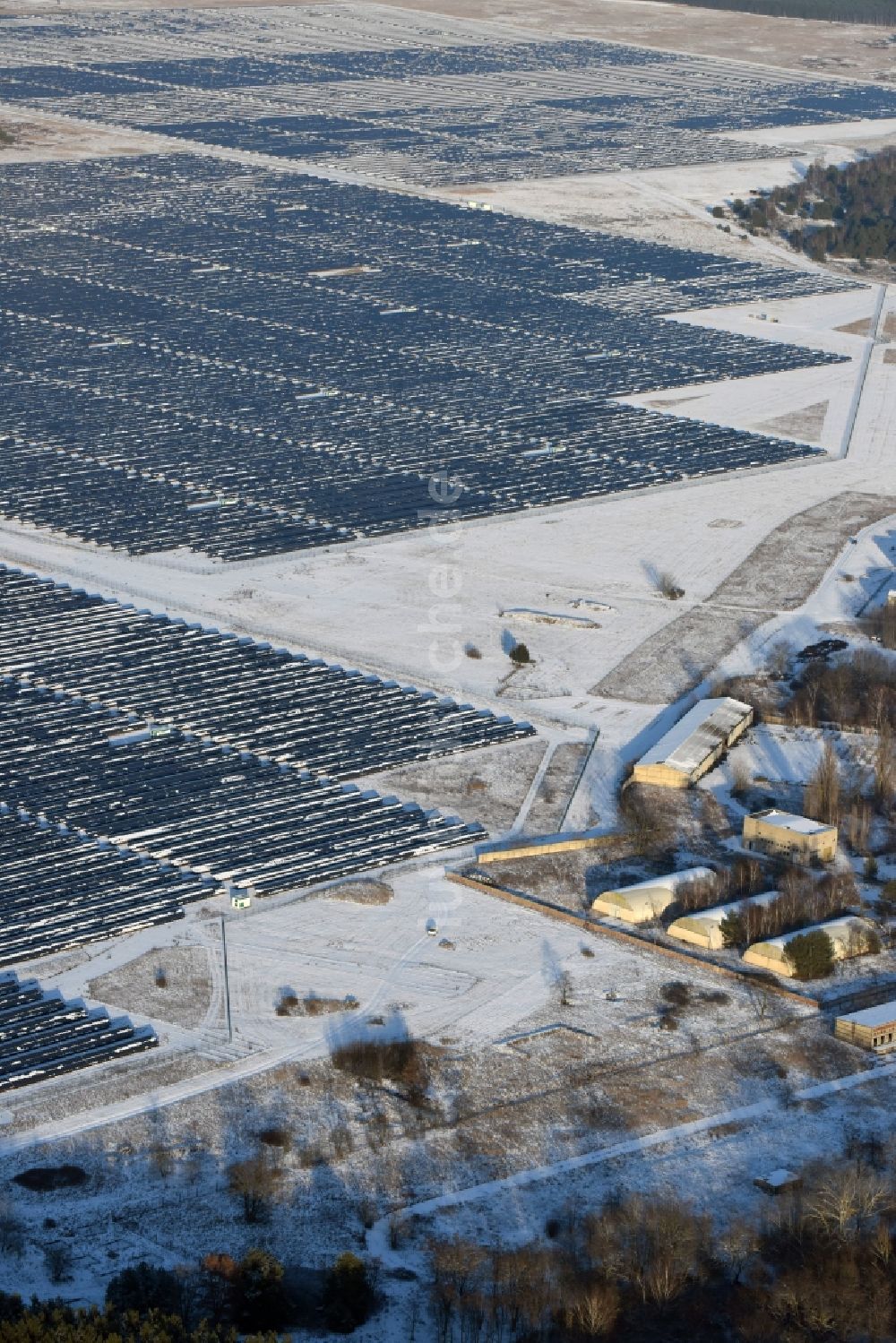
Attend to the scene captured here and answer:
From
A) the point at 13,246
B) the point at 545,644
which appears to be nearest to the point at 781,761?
the point at 545,644

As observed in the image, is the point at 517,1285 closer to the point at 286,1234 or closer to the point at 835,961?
the point at 286,1234

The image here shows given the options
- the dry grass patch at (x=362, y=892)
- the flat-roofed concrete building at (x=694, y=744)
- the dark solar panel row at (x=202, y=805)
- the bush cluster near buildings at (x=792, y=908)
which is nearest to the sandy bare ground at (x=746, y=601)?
the flat-roofed concrete building at (x=694, y=744)

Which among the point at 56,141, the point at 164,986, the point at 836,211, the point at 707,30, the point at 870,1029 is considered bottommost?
the point at 164,986

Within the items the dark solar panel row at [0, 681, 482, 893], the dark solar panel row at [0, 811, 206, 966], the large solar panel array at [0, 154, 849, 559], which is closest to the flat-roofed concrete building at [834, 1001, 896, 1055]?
the dark solar panel row at [0, 681, 482, 893]

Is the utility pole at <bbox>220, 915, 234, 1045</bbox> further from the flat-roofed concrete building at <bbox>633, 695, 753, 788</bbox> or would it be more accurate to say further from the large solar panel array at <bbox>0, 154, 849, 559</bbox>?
the large solar panel array at <bbox>0, 154, 849, 559</bbox>

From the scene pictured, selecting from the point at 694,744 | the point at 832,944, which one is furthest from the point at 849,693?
the point at 832,944

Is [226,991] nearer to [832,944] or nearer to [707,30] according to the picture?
[832,944]
